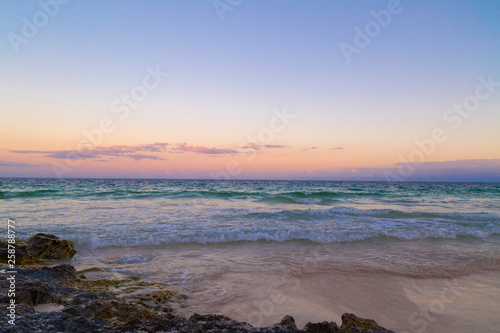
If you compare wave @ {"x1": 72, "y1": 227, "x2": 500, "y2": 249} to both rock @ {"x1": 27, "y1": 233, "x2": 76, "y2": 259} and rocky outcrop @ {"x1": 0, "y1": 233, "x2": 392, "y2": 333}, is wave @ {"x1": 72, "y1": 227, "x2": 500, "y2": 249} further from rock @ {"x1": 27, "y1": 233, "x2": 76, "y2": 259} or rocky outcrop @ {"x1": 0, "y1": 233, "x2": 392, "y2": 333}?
rocky outcrop @ {"x1": 0, "y1": 233, "x2": 392, "y2": 333}

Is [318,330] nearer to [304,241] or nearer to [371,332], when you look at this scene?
[371,332]

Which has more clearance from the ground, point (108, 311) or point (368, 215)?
point (108, 311)

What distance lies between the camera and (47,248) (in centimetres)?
687

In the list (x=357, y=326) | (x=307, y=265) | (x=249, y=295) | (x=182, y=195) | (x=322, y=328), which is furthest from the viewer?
(x=182, y=195)

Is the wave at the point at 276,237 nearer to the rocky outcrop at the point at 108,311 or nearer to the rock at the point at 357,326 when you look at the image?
the rocky outcrop at the point at 108,311

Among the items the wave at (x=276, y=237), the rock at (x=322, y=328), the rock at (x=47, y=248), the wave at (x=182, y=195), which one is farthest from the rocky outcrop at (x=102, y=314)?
the wave at (x=182, y=195)

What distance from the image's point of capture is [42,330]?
262 centimetres

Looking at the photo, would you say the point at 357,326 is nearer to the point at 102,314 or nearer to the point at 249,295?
the point at 249,295

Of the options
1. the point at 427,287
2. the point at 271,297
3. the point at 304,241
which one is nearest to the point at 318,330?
the point at 271,297

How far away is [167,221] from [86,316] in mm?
9674

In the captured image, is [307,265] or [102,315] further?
[307,265]

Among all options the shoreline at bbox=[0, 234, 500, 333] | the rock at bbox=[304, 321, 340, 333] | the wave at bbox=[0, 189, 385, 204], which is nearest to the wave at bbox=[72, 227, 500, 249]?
the shoreline at bbox=[0, 234, 500, 333]

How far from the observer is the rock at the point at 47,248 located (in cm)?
680

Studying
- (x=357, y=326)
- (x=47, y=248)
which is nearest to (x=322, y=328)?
(x=357, y=326)
